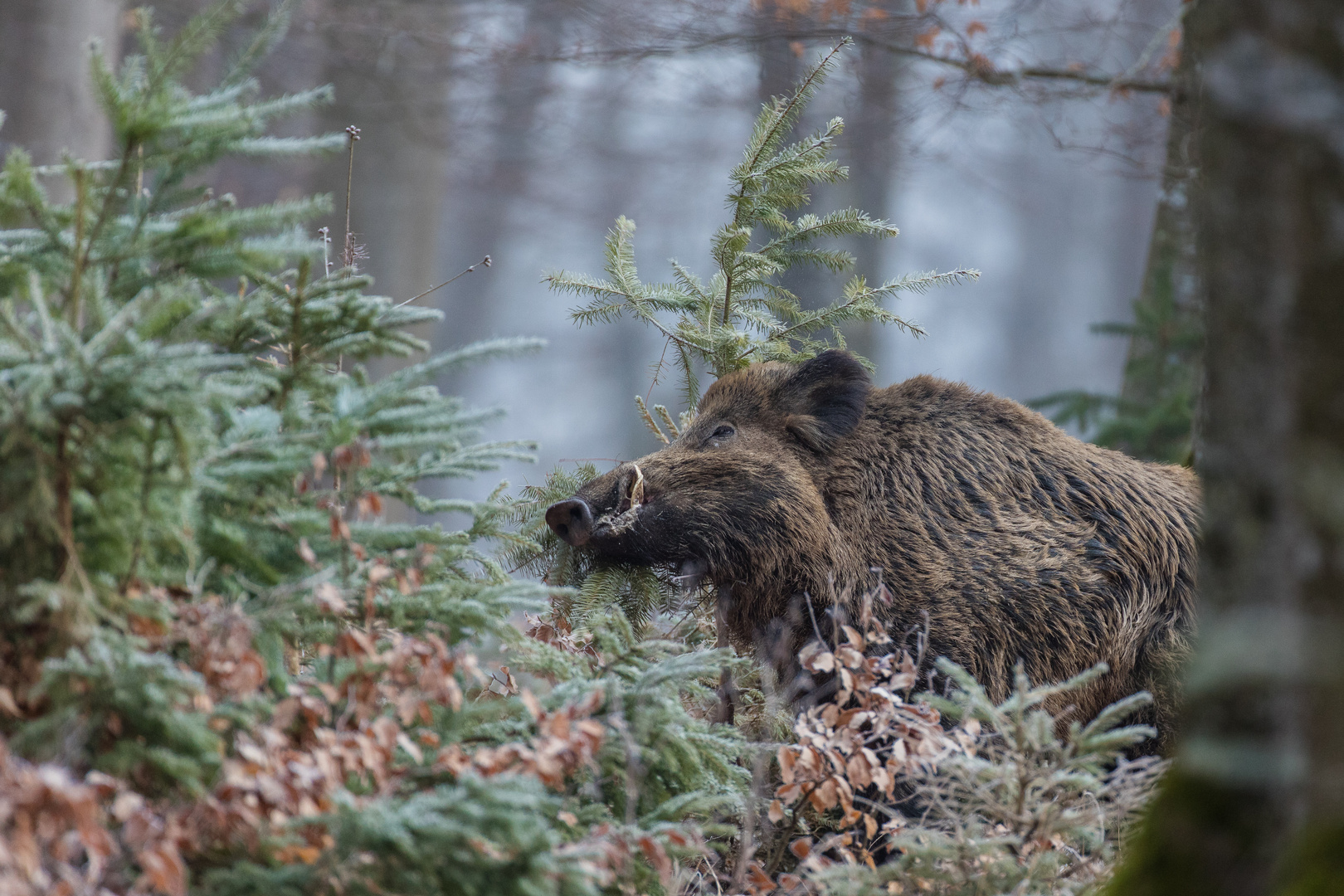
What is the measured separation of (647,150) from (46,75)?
55.8ft

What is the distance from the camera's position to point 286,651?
114 inches

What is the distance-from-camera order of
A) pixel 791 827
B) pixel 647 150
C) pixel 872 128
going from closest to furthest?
pixel 791 827
pixel 872 128
pixel 647 150

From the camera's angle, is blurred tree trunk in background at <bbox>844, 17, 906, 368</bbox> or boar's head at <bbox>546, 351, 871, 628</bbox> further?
blurred tree trunk in background at <bbox>844, 17, 906, 368</bbox>

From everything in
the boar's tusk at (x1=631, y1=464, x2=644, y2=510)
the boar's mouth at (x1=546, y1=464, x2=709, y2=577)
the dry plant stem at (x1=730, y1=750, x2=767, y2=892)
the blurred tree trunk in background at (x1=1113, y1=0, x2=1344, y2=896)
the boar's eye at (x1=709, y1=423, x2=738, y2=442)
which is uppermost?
the blurred tree trunk in background at (x1=1113, y1=0, x2=1344, y2=896)

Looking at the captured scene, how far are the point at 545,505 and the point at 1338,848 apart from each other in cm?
330

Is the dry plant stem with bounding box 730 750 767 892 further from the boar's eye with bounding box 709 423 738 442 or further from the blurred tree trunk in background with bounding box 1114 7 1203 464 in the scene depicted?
the blurred tree trunk in background with bounding box 1114 7 1203 464

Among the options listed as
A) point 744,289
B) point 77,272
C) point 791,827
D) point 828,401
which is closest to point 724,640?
point 791,827

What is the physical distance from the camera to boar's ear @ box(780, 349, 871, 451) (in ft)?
14.1

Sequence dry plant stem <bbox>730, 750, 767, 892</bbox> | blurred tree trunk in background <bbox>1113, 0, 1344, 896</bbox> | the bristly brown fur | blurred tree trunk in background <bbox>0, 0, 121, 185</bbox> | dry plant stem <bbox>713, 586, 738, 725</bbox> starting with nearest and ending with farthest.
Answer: blurred tree trunk in background <bbox>1113, 0, 1344, 896</bbox>
dry plant stem <bbox>730, 750, 767, 892</bbox>
the bristly brown fur
dry plant stem <bbox>713, 586, 738, 725</bbox>
blurred tree trunk in background <bbox>0, 0, 121, 185</bbox>

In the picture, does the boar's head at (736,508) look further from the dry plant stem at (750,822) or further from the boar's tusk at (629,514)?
the dry plant stem at (750,822)

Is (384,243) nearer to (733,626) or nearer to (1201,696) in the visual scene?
(733,626)

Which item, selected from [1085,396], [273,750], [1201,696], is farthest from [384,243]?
[1201,696]

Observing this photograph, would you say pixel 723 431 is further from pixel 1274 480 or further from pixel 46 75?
pixel 46 75

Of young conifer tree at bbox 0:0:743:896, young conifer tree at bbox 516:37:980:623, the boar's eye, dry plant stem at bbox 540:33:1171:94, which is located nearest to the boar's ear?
the boar's eye
